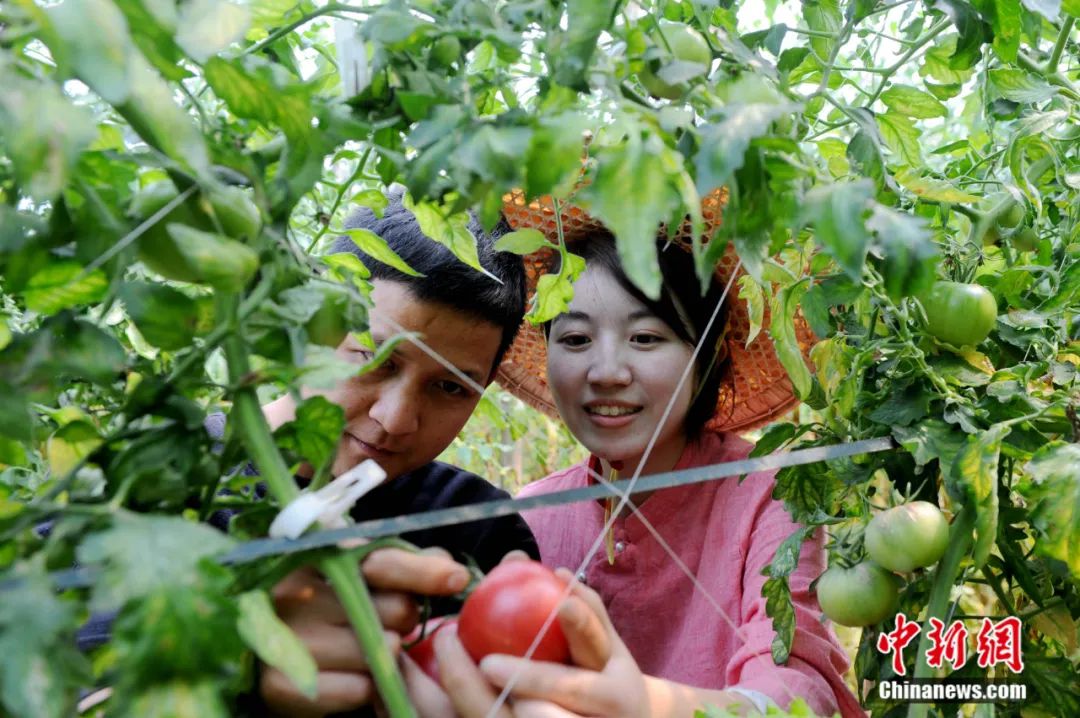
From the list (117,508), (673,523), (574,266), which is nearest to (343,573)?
(117,508)

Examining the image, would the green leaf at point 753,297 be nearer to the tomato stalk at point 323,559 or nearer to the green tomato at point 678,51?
the green tomato at point 678,51

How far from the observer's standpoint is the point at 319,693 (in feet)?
1.71

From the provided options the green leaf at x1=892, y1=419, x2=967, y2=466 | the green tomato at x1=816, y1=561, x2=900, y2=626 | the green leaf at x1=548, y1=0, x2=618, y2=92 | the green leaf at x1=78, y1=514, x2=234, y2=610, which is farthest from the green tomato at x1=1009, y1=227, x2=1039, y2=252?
the green leaf at x1=78, y1=514, x2=234, y2=610

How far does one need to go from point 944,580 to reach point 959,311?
0.67ft

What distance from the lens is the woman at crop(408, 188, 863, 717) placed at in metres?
A: 1.06

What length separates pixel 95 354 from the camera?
50 cm

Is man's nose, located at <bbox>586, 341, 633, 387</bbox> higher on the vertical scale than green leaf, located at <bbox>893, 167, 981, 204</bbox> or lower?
lower

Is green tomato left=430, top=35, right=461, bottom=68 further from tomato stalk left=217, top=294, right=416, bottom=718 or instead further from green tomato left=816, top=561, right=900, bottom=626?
green tomato left=816, top=561, right=900, bottom=626

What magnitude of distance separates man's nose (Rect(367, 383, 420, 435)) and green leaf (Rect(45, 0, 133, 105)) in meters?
0.68

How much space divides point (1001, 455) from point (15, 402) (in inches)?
26.6

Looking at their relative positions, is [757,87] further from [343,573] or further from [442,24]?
[343,573]

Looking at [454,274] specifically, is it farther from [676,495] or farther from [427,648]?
[427,648]

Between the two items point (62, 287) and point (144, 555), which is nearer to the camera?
point (144, 555)

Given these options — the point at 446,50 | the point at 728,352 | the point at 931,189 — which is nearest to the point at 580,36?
the point at 446,50
